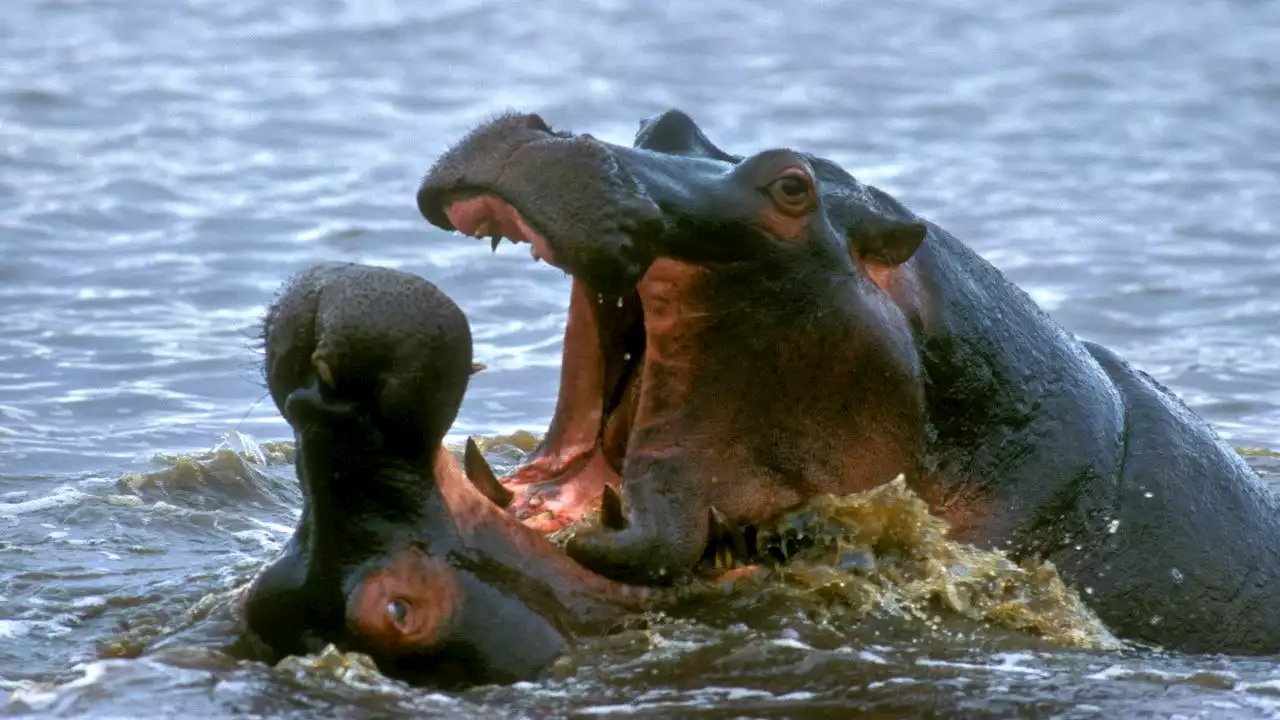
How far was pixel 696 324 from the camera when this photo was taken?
504 cm

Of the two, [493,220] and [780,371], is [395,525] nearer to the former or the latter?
[493,220]

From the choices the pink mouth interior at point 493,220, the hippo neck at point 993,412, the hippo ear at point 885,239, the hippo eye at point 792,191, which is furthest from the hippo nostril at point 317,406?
the hippo neck at point 993,412

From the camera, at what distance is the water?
17.2 ft

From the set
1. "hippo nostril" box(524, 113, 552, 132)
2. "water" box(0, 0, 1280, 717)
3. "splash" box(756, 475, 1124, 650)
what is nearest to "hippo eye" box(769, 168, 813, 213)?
"hippo nostril" box(524, 113, 552, 132)

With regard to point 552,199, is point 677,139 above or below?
above

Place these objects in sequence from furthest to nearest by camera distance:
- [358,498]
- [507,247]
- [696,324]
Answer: [507,247] → [696,324] → [358,498]

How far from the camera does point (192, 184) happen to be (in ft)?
49.7

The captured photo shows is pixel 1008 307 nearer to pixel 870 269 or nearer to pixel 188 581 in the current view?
pixel 870 269

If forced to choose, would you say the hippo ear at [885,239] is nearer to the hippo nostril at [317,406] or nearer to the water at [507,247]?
the water at [507,247]

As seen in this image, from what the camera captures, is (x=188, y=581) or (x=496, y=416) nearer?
(x=188, y=581)

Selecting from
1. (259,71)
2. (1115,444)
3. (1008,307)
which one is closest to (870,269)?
(1008,307)

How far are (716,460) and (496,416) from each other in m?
5.14

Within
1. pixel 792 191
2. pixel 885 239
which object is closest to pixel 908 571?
pixel 885 239

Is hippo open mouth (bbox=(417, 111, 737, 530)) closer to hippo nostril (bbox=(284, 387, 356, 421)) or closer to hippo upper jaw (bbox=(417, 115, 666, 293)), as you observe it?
hippo upper jaw (bbox=(417, 115, 666, 293))
